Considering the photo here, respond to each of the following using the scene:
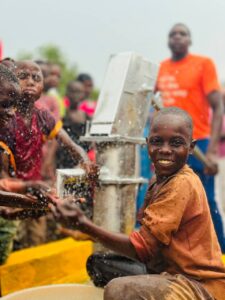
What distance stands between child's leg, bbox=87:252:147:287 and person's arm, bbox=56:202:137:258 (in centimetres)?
57

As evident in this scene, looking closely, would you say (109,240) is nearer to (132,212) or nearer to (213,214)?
(132,212)

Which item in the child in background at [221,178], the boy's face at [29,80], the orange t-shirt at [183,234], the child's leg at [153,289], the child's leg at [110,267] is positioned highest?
the boy's face at [29,80]

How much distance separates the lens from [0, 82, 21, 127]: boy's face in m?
2.89

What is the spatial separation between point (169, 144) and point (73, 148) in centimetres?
124

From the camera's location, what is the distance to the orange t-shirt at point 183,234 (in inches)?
97.5

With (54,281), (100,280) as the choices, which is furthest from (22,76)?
(54,281)

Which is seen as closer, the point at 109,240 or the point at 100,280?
the point at 109,240

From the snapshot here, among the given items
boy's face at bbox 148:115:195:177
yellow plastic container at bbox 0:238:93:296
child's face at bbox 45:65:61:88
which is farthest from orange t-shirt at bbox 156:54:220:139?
boy's face at bbox 148:115:195:177

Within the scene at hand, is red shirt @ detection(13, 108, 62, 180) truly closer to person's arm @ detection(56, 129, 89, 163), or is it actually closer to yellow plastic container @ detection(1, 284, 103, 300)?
person's arm @ detection(56, 129, 89, 163)

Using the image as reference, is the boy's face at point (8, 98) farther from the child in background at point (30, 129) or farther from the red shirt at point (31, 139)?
the red shirt at point (31, 139)

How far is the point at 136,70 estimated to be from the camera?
12.1 ft

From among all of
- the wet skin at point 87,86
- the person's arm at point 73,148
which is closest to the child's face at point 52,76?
the wet skin at point 87,86

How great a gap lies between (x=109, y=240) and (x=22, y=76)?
1506 millimetres

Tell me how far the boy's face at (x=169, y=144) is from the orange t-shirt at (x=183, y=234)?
0.08 meters
